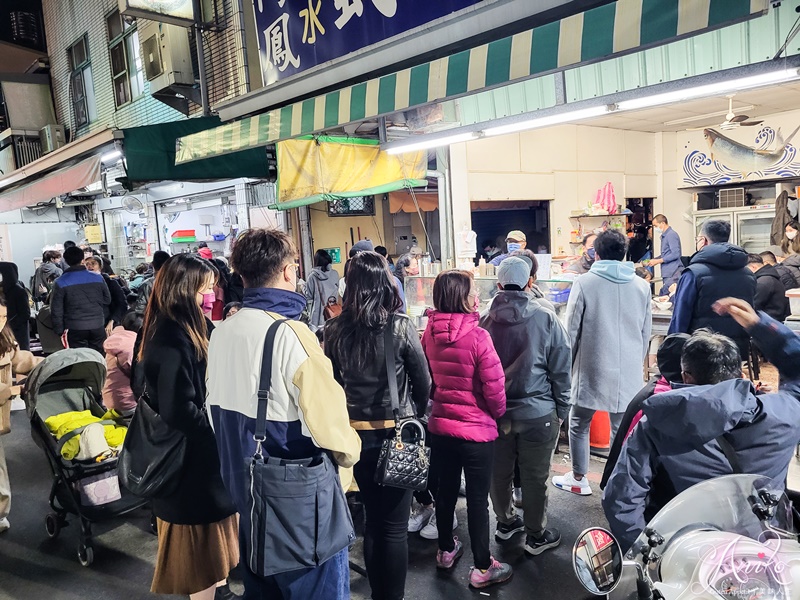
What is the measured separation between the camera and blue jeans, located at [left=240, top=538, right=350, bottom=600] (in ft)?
7.45

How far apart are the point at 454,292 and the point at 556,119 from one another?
2.68 meters

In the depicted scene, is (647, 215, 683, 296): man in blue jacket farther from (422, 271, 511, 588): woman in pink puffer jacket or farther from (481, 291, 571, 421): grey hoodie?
(422, 271, 511, 588): woman in pink puffer jacket

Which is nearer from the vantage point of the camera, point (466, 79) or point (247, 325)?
point (247, 325)

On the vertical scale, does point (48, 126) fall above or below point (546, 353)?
above

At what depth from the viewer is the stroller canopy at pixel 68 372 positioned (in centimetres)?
432

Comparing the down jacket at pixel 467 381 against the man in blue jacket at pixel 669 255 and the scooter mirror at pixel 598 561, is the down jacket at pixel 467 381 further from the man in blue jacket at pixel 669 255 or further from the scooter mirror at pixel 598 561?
the man in blue jacket at pixel 669 255

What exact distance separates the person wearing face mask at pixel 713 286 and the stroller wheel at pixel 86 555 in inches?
193

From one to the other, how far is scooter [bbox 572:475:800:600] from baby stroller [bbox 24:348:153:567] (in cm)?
355

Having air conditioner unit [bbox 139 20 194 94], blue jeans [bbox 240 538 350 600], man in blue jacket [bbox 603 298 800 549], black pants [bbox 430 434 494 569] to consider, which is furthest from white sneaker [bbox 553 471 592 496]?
air conditioner unit [bbox 139 20 194 94]

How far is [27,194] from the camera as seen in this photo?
8430mm

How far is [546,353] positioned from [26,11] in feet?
54.3

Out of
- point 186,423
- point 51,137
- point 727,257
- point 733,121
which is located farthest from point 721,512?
point 51,137

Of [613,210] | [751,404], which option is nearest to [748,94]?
[613,210]

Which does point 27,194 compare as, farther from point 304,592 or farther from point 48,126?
point 304,592
